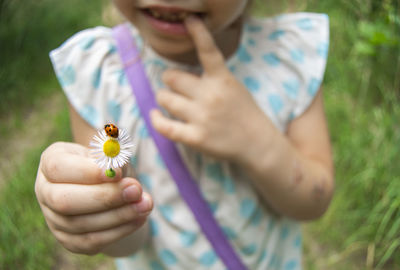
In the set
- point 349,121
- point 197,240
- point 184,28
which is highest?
point 184,28

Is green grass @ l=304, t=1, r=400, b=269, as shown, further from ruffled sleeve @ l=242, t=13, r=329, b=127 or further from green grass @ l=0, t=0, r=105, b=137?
green grass @ l=0, t=0, r=105, b=137

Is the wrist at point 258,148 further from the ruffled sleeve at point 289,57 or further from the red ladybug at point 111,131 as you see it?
the red ladybug at point 111,131

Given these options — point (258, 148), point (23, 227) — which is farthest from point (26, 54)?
point (258, 148)

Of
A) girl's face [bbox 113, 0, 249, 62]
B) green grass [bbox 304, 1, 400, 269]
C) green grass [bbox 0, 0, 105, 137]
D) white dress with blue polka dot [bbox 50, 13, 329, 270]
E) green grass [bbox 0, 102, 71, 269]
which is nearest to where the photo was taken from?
girl's face [bbox 113, 0, 249, 62]

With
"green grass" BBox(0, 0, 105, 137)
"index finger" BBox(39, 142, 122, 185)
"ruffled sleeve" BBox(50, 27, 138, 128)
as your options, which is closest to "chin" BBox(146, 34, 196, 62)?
"ruffled sleeve" BBox(50, 27, 138, 128)

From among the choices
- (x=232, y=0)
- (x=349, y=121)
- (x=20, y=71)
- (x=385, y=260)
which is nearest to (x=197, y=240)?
(x=232, y=0)

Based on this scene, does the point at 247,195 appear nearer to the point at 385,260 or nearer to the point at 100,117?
the point at 100,117
